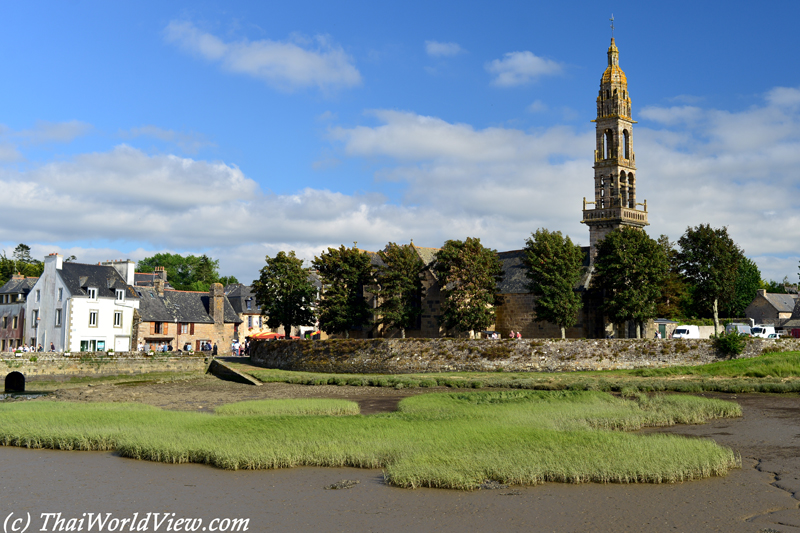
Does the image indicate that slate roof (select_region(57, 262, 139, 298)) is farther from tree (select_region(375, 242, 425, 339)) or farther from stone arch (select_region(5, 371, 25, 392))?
tree (select_region(375, 242, 425, 339))

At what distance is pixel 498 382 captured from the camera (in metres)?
46.9

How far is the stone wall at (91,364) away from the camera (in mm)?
58219

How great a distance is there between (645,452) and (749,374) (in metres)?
33.8

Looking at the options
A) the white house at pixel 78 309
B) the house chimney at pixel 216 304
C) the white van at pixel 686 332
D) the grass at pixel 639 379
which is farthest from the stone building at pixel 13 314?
the white van at pixel 686 332

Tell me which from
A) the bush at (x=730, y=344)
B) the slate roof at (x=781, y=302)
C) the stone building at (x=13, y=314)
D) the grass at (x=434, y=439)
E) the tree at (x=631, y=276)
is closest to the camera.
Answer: the grass at (x=434, y=439)

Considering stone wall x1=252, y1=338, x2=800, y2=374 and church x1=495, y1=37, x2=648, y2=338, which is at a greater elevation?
church x1=495, y1=37, x2=648, y2=338

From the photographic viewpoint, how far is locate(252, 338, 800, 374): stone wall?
5462cm

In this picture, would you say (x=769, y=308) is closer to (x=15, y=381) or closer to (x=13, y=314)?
(x=15, y=381)

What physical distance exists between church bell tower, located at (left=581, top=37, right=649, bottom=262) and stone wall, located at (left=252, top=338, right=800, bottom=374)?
17.9 metres

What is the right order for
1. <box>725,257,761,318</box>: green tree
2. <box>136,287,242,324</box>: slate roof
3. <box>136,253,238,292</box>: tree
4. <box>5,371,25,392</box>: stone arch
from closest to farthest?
<box>5,371,25,392</box>: stone arch, <box>136,287,242,324</box>: slate roof, <box>725,257,761,318</box>: green tree, <box>136,253,238,292</box>: tree

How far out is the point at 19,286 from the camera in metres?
78.2

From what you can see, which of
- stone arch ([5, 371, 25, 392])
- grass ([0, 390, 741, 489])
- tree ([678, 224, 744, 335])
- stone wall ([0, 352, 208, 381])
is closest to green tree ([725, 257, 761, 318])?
tree ([678, 224, 744, 335])

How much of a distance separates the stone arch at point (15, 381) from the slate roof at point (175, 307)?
78.6 feet

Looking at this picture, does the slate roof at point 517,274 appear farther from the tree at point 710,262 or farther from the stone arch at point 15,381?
the stone arch at point 15,381
